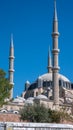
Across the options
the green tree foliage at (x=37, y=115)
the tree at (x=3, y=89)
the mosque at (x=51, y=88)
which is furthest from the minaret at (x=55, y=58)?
the green tree foliage at (x=37, y=115)

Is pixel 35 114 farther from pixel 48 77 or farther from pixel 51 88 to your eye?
pixel 48 77

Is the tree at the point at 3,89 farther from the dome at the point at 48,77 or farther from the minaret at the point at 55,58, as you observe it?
the dome at the point at 48,77

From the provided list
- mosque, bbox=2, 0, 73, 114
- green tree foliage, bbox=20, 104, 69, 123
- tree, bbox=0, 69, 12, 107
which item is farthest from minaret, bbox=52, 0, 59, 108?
green tree foliage, bbox=20, 104, 69, 123

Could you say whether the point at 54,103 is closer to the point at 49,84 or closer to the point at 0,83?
the point at 49,84

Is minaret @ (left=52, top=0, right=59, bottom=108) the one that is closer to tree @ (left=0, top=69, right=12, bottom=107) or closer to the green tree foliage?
tree @ (left=0, top=69, right=12, bottom=107)

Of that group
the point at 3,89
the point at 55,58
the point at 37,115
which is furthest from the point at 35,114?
the point at 55,58

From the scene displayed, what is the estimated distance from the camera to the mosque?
3769cm

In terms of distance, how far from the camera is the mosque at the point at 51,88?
37688 millimetres

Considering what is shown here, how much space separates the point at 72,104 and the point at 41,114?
25.0m

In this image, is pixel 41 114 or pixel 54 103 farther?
pixel 54 103

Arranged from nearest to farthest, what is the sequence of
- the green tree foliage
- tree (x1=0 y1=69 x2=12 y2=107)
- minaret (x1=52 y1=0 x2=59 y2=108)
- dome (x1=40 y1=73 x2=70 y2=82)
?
1. the green tree foliage
2. tree (x1=0 y1=69 x2=12 y2=107)
3. minaret (x1=52 y1=0 x2=59 y2=108)
4. dome (x1=40 y1=73 x2=70 y2=82)

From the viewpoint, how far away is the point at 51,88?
5044 cm

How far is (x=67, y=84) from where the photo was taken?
52969mm

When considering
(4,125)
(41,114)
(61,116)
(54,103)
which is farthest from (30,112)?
(54,103)
